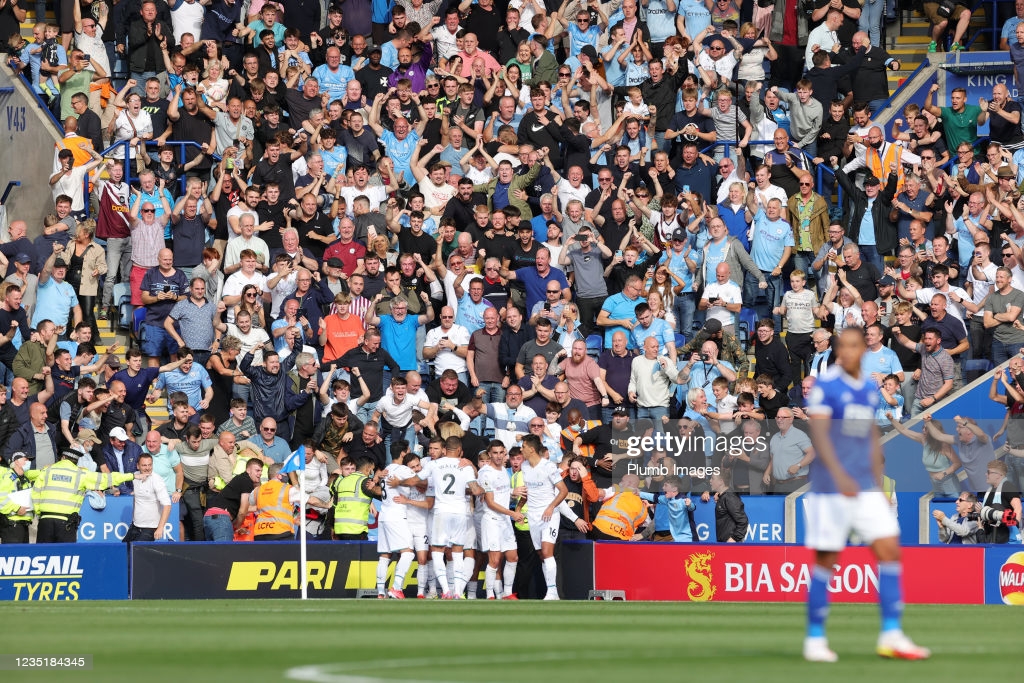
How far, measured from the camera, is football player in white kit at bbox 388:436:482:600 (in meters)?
22.6

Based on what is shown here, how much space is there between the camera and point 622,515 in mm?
23109

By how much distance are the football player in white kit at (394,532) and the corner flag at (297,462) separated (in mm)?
1350

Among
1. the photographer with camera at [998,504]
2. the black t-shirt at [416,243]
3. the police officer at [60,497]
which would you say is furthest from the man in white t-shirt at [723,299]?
the police officer at [60,497]

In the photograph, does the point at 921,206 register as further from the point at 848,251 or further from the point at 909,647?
the point at 909,647

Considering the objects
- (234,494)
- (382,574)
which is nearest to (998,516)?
(382,574)

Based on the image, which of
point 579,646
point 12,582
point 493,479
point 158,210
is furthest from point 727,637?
point 158,210

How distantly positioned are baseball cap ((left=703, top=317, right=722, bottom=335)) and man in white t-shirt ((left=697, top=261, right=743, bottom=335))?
44 centimetres

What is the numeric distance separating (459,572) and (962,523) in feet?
21.9

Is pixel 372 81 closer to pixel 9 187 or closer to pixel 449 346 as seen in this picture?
pixel 449 346

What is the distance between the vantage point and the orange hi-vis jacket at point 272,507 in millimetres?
23062

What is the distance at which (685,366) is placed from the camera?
2394 centimetres

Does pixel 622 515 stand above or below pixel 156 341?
below

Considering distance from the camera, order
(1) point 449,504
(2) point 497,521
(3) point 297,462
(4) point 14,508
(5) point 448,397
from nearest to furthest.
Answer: (3) point 297,462 < (4) point 14,508 < (1) point 449,504 < (2) point 497,521 < (5) point 448,397

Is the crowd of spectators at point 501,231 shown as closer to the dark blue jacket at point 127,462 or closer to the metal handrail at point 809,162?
the metal handrail at point 809,162
